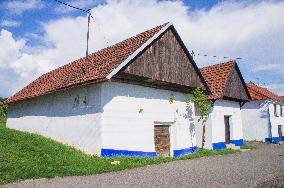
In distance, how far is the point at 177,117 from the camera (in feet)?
58.6

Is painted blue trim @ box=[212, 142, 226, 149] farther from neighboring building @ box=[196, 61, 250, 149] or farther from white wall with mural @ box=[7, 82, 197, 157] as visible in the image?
white wall with mural @ box=[7, 82, 197, 157]

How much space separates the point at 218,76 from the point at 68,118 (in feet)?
43.3

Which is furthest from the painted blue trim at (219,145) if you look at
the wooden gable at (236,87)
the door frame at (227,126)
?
the wooden gable at (236,87)

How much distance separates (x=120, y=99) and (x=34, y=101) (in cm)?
816

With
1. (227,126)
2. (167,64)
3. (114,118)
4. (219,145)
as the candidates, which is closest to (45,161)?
(114,118)

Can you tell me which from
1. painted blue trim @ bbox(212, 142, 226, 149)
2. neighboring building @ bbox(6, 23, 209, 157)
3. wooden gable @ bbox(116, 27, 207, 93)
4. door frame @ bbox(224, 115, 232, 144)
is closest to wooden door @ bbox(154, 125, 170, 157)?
neighboring building @ bbox(6, 23, 209, 157)

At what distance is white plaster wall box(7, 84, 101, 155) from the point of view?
1392 cm

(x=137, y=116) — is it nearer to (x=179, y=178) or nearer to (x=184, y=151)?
(x=184, y=151)

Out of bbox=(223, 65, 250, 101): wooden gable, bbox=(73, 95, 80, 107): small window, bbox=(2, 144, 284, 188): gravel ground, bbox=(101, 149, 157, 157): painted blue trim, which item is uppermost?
bbox=(223, 65, 250, 101): wooden gable

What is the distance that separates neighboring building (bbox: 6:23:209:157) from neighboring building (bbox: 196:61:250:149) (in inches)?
102

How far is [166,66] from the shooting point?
1669 centimetres

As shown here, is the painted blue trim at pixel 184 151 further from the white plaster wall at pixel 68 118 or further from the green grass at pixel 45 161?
the white plaster wall at pixel 68 118

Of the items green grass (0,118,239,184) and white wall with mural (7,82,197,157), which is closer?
green grass (0,118,239,184)

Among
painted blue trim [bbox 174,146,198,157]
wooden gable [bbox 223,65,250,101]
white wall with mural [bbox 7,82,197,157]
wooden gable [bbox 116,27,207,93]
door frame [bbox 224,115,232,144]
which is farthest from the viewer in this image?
door frame [bbox 224,115,232,144]
